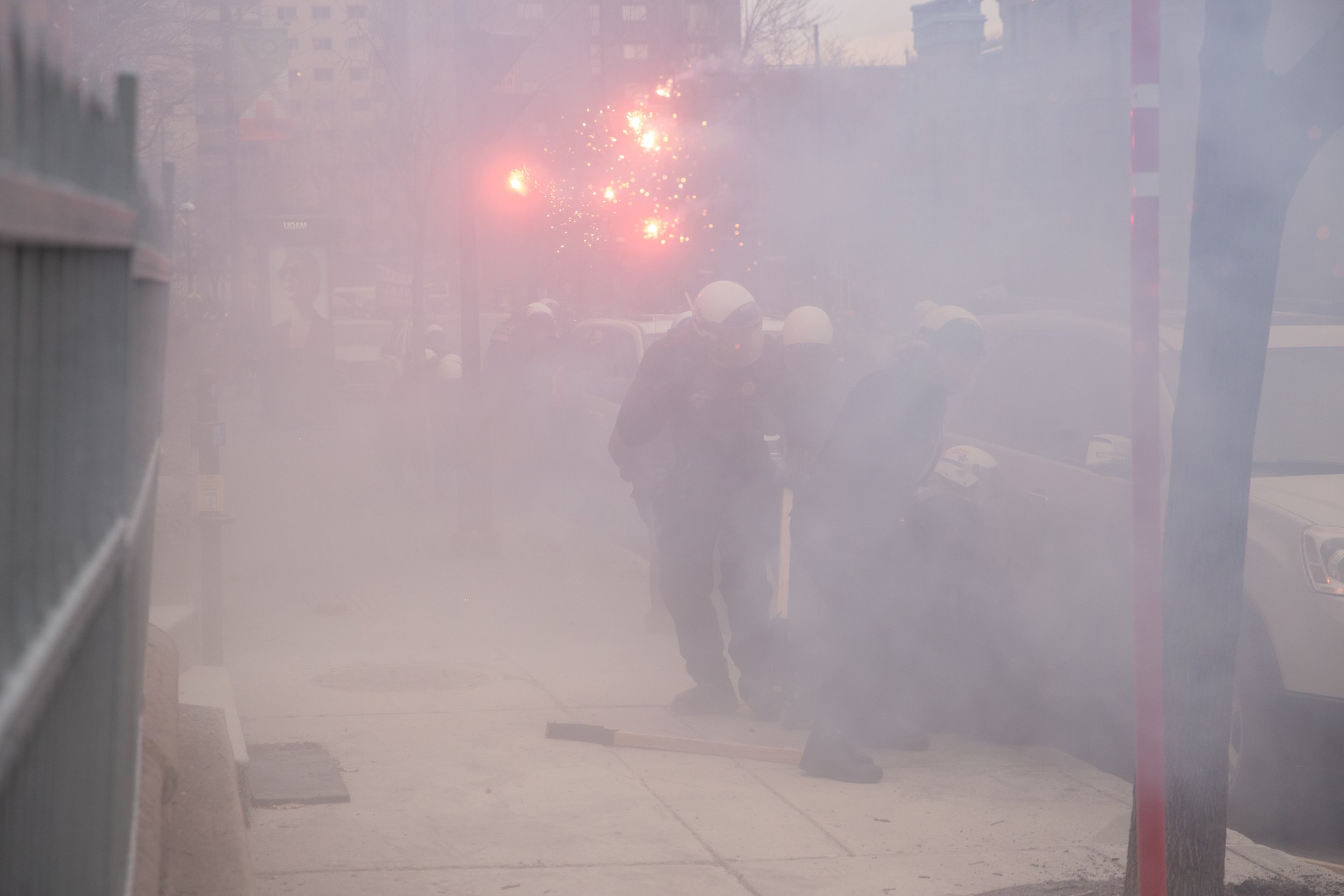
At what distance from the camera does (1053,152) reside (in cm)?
1570

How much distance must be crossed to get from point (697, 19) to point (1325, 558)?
27.9 metres

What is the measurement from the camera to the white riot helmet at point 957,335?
15.3 ft

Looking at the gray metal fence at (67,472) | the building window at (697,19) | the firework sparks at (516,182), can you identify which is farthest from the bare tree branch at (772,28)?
the gray metal fence at (67,472)

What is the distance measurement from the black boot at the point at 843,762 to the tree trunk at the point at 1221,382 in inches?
55.1

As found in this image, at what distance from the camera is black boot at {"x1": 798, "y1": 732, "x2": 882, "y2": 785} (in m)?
4.42

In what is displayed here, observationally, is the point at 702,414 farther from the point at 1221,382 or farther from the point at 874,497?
the point at 1221,382

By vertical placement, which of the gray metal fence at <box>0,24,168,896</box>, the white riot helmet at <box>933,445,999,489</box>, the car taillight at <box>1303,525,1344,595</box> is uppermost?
the gray metal fence at <box>0,24,168,896</box>

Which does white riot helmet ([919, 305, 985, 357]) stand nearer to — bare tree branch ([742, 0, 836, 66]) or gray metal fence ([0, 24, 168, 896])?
gray metal fence ([0, 24, 168, 896])

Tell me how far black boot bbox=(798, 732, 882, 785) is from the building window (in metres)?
26.7

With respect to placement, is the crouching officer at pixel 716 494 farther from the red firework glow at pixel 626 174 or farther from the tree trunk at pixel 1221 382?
the red firework glow at pixel 626 174

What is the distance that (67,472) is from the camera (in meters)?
1.04

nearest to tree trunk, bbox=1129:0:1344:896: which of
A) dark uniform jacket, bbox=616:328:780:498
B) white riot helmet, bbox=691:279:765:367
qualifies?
white riot helmet, bbox=691:279:765:367

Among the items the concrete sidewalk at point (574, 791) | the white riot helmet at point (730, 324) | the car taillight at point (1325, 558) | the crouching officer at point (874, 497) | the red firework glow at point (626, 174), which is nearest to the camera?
the concrete sidewalk at point (574, 791)

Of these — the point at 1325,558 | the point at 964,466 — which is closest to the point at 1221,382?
the point at 1325,558
